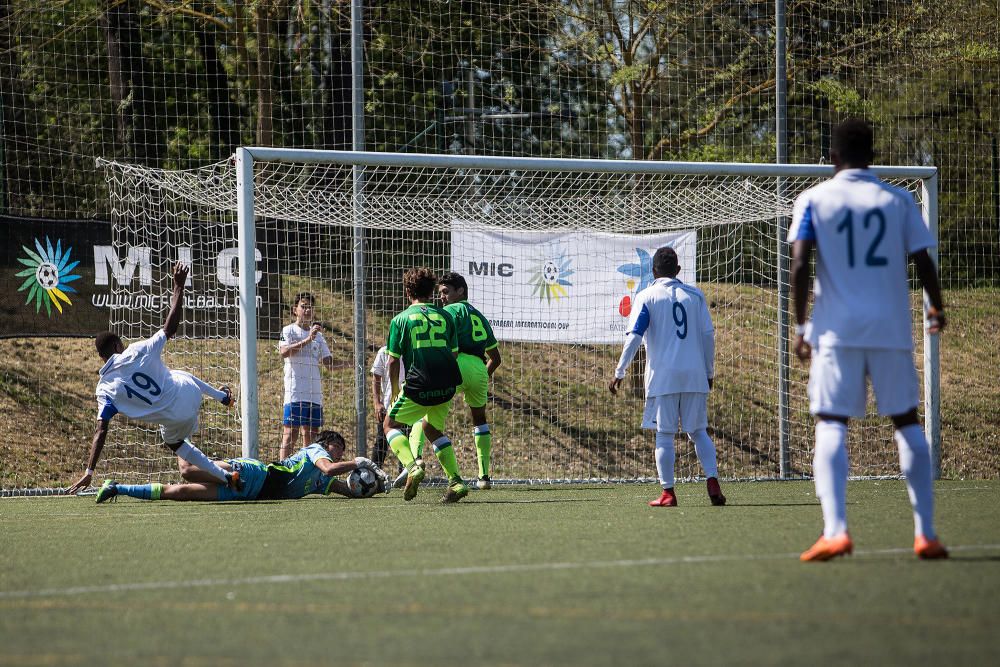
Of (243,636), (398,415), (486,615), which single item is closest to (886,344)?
(486,615)

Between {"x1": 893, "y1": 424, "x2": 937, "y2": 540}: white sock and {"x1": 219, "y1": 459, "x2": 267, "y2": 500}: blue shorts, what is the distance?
5664 mm

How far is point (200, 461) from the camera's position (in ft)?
29.2

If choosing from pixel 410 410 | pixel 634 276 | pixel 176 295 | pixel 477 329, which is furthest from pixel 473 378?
pixel 634 276

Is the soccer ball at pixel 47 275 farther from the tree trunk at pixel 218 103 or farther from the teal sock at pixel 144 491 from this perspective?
the tree trunk at pixel 218 103

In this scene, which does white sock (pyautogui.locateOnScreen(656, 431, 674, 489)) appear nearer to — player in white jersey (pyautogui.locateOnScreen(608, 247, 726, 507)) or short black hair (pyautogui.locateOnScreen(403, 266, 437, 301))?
player in white jersey (pyautogui.locateOnScreen(608, 247, 726, 507))

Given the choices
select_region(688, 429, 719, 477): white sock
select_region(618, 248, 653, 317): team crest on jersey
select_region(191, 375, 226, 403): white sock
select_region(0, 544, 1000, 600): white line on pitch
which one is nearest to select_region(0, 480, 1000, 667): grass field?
select_region(0, 544, 1000, 600): white line on pitch

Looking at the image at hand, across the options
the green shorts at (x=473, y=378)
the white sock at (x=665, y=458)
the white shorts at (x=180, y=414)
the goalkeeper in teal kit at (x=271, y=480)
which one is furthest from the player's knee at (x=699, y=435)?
the white shorts at (x=180, y=414)

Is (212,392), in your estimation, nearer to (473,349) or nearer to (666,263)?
(473,349)

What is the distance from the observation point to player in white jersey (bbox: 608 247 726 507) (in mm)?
7992

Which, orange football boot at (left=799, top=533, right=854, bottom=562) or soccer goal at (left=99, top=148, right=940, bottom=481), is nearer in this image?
orange football boot at (left=799, top=533, right=854, bottom=562)

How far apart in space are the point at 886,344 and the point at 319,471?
222 inches

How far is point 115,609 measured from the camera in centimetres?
399

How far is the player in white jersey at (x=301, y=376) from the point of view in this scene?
11531 mm

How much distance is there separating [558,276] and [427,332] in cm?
373
